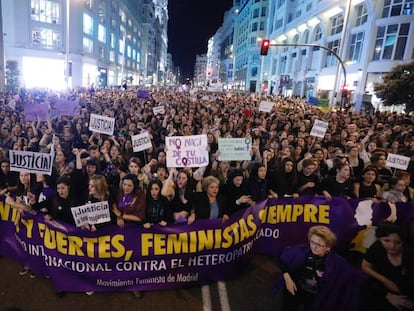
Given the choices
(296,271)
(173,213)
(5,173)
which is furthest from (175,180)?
(5,173)

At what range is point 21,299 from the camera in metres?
4.36

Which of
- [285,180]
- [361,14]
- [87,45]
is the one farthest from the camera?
[87,45]

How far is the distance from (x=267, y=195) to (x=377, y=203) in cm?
187

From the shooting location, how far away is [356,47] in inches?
1377

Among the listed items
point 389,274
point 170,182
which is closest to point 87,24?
point 170,182

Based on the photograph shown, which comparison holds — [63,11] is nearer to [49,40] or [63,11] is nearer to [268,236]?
[49,40]

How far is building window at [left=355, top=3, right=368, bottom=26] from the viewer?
34.0m

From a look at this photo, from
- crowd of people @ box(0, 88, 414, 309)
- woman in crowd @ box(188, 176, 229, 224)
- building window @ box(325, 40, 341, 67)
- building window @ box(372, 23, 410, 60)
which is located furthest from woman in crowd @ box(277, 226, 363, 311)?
building window @ box(325, 40, 341, 67)

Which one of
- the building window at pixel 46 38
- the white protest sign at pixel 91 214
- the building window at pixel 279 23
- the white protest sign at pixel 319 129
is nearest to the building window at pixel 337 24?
the building window at pixel 279 23

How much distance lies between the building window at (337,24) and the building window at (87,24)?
3767 cm

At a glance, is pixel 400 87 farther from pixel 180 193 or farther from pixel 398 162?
pixel 180 193

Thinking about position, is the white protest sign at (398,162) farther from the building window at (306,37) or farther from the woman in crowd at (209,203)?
the building window at (306,37)

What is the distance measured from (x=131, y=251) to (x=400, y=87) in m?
20.9

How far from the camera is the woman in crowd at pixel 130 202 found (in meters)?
4.83
